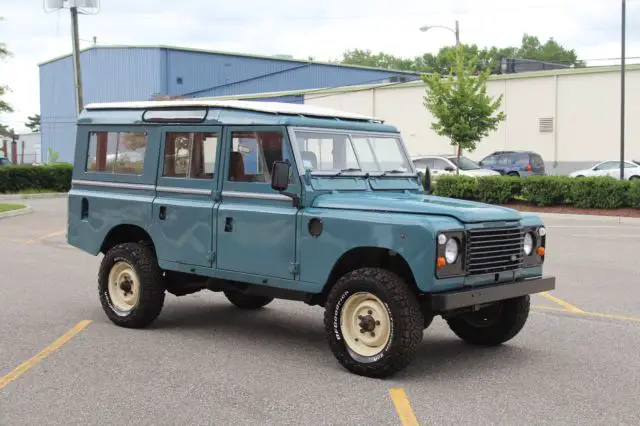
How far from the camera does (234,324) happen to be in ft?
29.4

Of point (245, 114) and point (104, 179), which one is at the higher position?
point (245, 114)

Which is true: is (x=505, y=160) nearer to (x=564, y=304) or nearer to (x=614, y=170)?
(x=614, y=170)

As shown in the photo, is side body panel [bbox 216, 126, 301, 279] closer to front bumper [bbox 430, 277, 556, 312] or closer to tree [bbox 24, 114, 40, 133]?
front bumper [bbox 430, 277, 556, 312]

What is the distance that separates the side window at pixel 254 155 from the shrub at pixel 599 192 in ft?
62.6

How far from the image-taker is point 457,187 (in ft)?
94.3

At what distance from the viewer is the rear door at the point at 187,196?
800cm

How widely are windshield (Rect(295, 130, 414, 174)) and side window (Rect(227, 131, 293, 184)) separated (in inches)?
8.6

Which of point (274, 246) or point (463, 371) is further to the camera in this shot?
point (274, 246)

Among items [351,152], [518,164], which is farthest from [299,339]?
[518,164]

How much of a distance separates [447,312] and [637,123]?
33857 millimetres

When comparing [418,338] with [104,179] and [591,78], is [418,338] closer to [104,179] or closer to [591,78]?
[104,179]

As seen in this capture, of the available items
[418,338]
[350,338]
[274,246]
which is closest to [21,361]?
[274,246]

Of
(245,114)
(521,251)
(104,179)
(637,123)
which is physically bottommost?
(521,251)

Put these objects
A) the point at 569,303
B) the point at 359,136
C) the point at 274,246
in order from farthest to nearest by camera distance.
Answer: the point at 569,303 < the point at 359,136 < the point at 274,246
